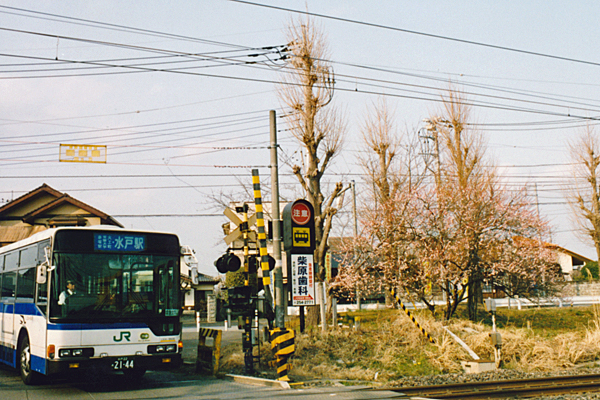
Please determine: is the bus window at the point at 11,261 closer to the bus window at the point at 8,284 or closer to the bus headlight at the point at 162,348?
the bus window at the point at 8,284

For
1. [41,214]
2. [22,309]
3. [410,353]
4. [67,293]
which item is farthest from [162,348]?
[41,214]

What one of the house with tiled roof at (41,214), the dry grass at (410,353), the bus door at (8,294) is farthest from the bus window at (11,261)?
the house with tiled roof at (41,214)

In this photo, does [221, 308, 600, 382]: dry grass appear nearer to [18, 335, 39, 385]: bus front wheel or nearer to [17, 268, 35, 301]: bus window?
[18, 335, 39, 385]: bus front wheel

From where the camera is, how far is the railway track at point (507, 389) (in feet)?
32.1

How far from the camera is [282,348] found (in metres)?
11.6

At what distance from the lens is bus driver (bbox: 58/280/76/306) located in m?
9.61

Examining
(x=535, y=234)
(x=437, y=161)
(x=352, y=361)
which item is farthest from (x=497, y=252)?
(x=352, y=361)

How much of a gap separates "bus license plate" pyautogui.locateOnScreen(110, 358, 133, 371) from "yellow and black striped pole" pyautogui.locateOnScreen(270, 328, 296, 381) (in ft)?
9.99

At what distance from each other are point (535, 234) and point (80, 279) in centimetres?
1980

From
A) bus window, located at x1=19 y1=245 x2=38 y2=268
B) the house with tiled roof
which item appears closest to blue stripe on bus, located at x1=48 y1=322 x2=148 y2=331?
bus window, located at x1=19 y1=245 x2=38 y2=268

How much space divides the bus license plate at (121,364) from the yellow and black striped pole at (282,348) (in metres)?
3.04

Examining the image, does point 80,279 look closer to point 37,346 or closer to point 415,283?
point 37,346

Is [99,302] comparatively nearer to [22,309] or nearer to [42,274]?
[42,274]

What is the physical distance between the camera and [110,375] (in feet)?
42.0
